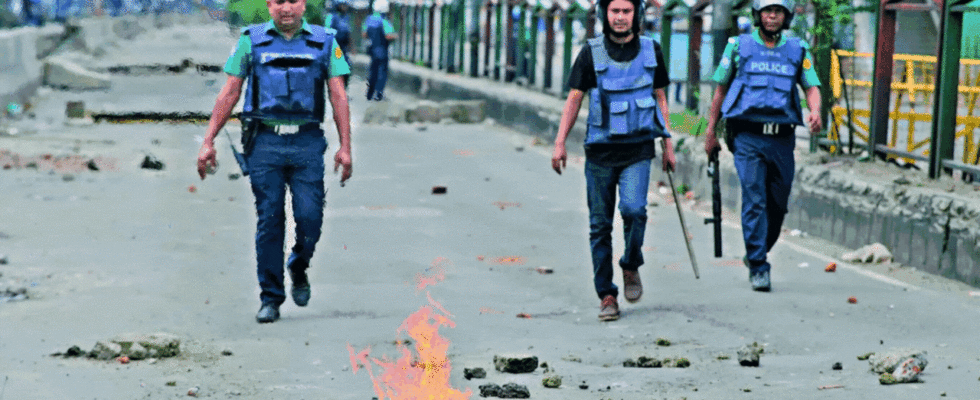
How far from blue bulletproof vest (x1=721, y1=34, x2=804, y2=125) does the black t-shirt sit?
952 mm

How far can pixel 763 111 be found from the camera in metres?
9.04

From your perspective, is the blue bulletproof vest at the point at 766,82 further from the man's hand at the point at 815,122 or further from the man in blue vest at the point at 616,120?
the man in blue vest at the point at 616,120

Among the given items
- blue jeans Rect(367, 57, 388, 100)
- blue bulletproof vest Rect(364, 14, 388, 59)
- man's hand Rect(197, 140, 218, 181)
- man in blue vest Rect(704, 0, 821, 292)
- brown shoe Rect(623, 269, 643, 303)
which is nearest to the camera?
man's hand Rect(197, 140, 218, 181)

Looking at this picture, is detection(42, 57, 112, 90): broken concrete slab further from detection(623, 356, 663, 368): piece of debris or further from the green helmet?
detection(623, 356, 663, 368): piece of debris

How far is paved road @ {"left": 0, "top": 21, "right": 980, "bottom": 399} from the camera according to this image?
668cm

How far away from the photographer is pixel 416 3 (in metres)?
34.4

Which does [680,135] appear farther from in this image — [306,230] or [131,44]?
[131,44]

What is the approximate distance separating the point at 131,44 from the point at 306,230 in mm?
47627

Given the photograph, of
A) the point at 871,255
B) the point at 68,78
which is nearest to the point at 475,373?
the point at 871,255

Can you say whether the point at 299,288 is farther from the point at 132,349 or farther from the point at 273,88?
the point at 132,349

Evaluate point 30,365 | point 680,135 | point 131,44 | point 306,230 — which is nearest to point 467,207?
point 680,135

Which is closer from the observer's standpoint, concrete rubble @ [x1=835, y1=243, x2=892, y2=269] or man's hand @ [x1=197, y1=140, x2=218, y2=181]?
man's hand @ [x1=197, y1=140, x2=218, y2=181]

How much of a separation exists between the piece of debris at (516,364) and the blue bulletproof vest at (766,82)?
2.78 m

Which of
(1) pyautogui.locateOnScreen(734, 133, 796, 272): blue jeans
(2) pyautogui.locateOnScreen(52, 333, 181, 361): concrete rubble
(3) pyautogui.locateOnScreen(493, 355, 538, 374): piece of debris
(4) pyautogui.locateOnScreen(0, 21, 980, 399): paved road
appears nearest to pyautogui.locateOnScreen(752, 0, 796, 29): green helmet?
(1) pyautogui.locateOnScreen(734, 133, 796, 272): blue jeans
